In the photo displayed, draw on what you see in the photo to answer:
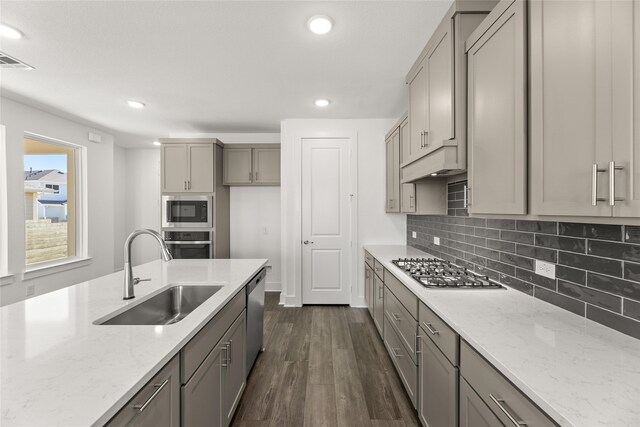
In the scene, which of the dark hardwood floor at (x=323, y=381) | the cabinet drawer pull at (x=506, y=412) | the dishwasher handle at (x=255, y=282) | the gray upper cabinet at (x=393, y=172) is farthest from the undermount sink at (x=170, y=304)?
the gray upper cabinet at (x=393, y=172)

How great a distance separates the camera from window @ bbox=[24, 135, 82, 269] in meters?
3.65

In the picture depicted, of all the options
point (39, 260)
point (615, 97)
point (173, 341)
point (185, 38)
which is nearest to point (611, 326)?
point (615, 97)

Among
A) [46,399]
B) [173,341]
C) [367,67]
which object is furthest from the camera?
[367,67]

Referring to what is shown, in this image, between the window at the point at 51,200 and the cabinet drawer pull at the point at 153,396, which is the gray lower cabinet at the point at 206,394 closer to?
the cabinet drawer pull at the point at 153,396

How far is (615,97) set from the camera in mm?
787

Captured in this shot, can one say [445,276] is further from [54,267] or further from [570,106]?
[54,267]

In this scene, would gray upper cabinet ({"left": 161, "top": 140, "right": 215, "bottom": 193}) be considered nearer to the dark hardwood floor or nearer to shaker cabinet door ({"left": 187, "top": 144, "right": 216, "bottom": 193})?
shaker cabinet door ({"left": 187, "top": 144, "right": 216, "bottom": 193})

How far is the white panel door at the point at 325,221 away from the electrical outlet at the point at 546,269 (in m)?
2.55

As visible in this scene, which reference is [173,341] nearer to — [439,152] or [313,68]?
[439,152]

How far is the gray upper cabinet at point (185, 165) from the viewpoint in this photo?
4062mm

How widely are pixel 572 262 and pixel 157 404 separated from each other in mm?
1814

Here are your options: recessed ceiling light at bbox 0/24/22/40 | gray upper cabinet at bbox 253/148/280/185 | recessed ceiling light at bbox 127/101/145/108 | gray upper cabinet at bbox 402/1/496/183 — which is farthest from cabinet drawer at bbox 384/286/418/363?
recessed ceiling light at bbox 127/101/145/108

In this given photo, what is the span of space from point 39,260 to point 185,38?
3.88 meters

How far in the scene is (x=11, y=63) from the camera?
94.1 inches
